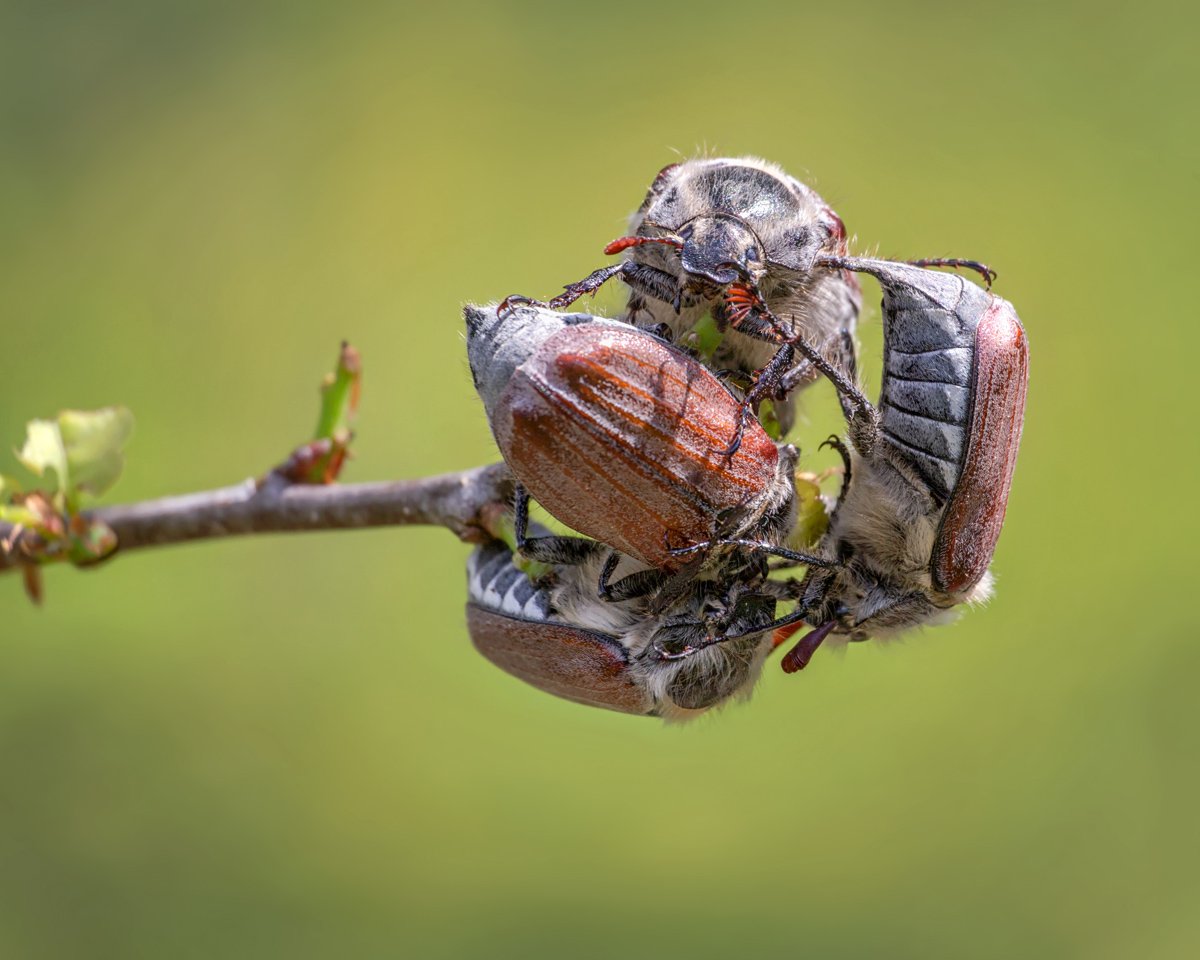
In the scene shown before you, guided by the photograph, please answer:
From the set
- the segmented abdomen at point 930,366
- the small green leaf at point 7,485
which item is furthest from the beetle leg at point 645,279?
the small green leaf at point 7,485

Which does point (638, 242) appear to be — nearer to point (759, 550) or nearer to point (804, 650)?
point (759, 550)

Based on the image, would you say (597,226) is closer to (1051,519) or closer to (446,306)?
(446,306)

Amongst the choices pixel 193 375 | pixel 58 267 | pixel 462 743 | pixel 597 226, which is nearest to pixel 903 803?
pixel 462 743

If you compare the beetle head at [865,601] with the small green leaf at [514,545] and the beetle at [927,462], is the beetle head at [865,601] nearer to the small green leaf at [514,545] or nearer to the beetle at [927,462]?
the beetle at [927,462]

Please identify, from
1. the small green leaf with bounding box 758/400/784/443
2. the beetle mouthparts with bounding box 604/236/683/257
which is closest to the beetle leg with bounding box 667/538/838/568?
the small green leaf with bounding box 758/400/784/443

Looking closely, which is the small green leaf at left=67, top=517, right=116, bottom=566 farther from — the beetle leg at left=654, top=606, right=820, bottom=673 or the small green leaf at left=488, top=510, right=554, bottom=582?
the beetle leg at left=654, top=606, right=820, bottom=673

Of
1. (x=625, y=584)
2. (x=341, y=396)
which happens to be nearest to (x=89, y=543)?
(x=341, y=396)
